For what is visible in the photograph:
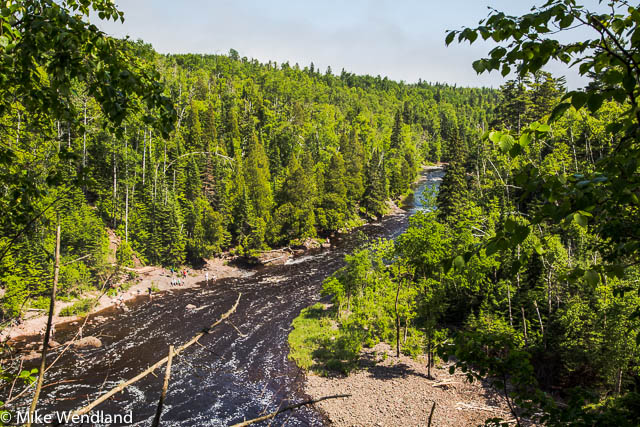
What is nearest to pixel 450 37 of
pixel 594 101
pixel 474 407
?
pixel 594 101

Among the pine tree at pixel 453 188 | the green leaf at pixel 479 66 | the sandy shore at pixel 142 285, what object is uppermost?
the green leaf at pixel 479 66

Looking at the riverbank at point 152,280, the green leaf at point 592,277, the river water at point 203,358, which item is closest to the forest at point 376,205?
the green leaf at point 592,277

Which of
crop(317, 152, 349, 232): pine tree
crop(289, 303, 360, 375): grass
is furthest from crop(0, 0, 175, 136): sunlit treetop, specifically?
crop(317, 152, 349, 232): pine tree

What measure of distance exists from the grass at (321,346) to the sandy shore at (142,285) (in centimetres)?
924

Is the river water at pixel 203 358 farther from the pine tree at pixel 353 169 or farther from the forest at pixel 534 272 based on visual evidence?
the pine tree at pixel 353 169

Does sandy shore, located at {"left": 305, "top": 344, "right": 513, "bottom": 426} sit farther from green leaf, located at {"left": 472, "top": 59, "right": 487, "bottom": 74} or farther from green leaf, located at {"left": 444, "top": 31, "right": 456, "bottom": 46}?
green leaf, located at {"left": 444, "top": 31, "right": 456, "bottom": 46}

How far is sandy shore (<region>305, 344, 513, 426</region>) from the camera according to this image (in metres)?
14.5

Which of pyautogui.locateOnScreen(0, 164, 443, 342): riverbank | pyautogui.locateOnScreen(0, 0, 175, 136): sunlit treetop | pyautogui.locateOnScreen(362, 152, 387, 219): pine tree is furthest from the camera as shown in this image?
pyautogui.locateOnScreen(362, 152, 387, 219): pine tree

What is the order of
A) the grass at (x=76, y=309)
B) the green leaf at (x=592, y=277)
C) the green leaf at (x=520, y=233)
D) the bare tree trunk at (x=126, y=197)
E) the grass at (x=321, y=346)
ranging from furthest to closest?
the bare tree trunk at (x=126, y=197) → the grass at (x=76, y=309) → the grass at (x=321, y=346) → the green leaf at (x=520, y=233) → the green leaf at (x=592, y=277)

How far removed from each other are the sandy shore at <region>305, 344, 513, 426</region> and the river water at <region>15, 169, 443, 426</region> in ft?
4.00

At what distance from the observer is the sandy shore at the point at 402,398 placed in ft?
47.6

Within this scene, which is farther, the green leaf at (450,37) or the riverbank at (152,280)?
the riverbank at (152,280)

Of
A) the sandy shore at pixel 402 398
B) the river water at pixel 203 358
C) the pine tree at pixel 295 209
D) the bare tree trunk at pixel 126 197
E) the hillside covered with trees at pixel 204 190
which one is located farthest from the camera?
the pine tree at pixel 295 209

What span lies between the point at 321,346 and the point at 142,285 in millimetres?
17562
